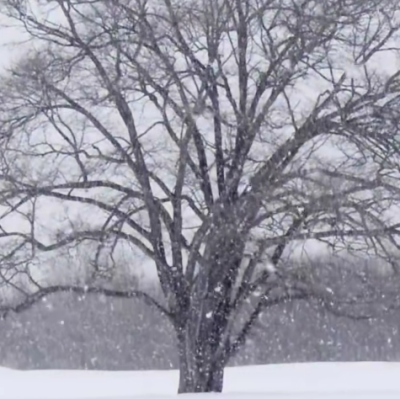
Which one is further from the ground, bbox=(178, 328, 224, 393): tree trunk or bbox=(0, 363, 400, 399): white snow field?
bbox=(0, 363, 400, 399): white snow field

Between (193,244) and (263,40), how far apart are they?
8.88 ft

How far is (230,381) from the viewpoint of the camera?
81.9 ft

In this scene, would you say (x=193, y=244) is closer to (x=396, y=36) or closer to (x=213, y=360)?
(x=213, y=360)

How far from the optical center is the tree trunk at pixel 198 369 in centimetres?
1488

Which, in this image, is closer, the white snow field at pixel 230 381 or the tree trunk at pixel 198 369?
the tree trunk at pixel 198 369

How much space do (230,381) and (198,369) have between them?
10.3m

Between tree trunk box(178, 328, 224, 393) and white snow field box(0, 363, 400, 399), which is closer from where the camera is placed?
tree trunk box(178, 328, 224, 393)

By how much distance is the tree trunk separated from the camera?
1488 cm

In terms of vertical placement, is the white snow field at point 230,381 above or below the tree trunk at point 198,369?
above

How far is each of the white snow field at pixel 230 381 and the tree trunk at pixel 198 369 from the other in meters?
6.62

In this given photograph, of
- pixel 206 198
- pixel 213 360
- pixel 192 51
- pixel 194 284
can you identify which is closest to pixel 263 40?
pixel 192 51

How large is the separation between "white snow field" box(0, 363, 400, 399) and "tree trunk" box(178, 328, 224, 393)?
662 centimetres

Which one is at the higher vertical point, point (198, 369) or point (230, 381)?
point (230, 381)

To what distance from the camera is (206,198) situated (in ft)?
48.5
